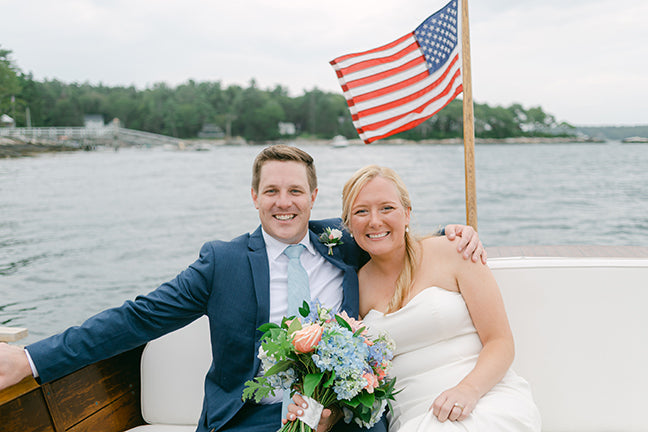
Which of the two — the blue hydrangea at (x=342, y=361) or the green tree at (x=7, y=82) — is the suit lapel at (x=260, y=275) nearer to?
the blue hydrangea at (x=342, y=361)

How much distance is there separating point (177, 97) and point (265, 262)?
236 feet

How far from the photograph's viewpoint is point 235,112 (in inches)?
2803

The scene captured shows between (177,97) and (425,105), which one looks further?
(177,97)

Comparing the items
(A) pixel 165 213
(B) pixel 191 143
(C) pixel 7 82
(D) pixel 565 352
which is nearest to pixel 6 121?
(C) pixel 7 82

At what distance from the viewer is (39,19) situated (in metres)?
56.6

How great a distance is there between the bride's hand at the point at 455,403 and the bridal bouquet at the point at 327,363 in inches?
8.9

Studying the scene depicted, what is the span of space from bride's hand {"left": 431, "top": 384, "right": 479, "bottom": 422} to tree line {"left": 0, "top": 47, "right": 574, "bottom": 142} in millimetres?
46786

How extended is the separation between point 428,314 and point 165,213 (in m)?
28.4

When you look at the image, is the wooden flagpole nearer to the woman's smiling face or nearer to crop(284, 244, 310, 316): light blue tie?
the woman's smiling face

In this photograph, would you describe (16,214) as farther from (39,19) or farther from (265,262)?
(39,19)

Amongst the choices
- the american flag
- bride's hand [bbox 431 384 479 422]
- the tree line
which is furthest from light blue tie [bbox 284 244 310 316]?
the tree line

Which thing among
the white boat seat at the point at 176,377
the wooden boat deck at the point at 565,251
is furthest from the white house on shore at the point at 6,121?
the white boat seat at the point at 176,377

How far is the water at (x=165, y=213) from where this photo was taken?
16.9 meters

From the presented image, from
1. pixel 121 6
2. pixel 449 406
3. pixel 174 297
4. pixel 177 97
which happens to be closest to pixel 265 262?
pixel 174 297
